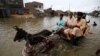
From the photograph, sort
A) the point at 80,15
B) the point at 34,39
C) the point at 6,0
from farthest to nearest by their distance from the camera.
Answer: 1. the point at 6,0
2. the point at 80,15
3. the point at 34,39

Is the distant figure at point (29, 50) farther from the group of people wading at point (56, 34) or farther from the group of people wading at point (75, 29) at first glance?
the group of people wading at point (75, 29)

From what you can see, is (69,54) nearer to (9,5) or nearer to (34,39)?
(34,39)

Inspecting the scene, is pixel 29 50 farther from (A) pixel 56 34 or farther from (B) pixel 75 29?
(B) pixel 75 29

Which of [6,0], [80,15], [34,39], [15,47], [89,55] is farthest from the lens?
[6,0]

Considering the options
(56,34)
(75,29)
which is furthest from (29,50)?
(75,29)

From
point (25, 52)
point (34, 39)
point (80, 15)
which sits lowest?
point (25, 52)

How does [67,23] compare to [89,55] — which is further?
[67,23]

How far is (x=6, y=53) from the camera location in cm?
788

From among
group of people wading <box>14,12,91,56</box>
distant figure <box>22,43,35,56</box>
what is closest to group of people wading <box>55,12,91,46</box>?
group of people wading <box>14,12,91,56</box>

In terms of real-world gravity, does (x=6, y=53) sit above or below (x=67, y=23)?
below

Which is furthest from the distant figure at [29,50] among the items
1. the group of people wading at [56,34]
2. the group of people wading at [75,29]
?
the group of people wading at [75,29]

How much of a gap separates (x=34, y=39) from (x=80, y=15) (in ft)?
11.9

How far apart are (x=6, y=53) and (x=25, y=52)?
9.20 ft

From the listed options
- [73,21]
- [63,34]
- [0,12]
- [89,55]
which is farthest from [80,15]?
[0,12]
